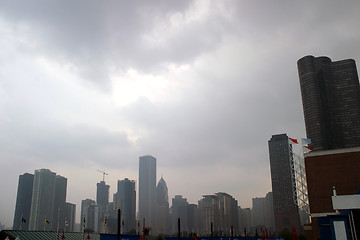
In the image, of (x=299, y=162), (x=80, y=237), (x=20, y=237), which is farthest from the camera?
(x=299, y=162)

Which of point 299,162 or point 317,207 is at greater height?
point 299,162

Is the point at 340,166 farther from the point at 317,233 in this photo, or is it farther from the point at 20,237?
the point at 20,237

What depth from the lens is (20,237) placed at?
47.0 metres

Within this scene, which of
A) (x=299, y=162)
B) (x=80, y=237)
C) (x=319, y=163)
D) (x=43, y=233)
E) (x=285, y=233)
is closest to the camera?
(x=43, y=233)

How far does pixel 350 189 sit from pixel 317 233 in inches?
529

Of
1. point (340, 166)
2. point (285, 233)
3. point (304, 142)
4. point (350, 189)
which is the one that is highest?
point (304, 142)

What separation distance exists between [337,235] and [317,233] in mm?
34491

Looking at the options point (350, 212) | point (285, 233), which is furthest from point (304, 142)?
point (285, 233)

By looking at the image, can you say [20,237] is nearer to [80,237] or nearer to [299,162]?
[80,237]

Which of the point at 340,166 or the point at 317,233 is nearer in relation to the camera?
the point at 340,166

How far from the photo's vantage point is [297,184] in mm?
75375

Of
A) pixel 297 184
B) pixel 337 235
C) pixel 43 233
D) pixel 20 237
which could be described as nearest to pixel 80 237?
pixel 43 233

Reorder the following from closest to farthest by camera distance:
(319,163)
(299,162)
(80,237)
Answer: (80,237)
(319,163)
(299,162)

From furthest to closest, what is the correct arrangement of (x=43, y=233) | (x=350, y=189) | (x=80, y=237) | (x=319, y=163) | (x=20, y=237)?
(x=319, y=163)
(x=350, y=189)
(x=80, y=237)
(x=43, y=233)
(x=20, y=237)
